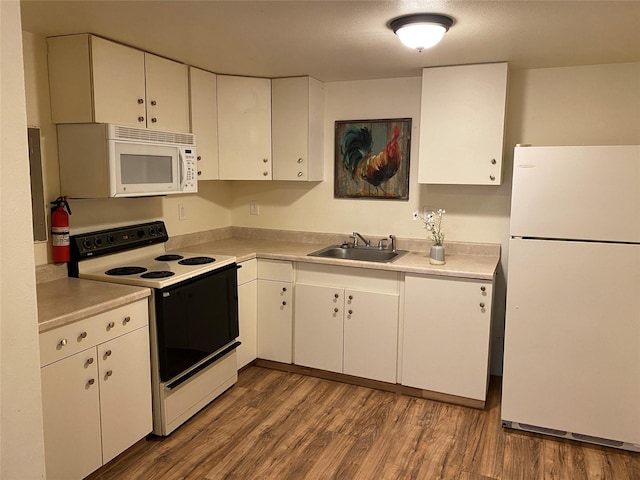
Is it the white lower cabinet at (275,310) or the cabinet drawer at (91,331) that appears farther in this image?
the white lower cabinet at (275,310)

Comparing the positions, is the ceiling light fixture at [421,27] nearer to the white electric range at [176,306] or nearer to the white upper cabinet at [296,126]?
the white upper cabinet at [296,126]

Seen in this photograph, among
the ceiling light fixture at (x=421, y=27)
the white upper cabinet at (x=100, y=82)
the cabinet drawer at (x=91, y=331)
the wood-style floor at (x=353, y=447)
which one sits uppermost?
the ceiling light fixture at (x=421, y=27)

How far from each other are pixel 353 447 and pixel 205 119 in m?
2.33

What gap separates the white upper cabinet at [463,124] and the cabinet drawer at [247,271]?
1310mm

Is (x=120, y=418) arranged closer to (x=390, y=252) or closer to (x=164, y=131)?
(x=164, y=131)

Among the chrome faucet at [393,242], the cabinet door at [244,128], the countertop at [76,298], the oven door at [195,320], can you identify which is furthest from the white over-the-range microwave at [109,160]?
the chrome faucet at [393,242]


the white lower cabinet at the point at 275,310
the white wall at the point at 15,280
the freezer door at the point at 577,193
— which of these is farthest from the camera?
the white lower cabinet at the point at 275,310

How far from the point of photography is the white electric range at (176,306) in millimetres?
2572

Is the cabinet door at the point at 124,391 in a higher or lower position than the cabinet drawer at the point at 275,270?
lower

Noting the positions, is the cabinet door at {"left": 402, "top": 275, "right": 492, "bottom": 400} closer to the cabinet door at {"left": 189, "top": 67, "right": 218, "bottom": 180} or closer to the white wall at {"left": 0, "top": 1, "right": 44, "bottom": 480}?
the cabinet door at {"left": 189, "top": 67, "right": 218, "bottom": 180}

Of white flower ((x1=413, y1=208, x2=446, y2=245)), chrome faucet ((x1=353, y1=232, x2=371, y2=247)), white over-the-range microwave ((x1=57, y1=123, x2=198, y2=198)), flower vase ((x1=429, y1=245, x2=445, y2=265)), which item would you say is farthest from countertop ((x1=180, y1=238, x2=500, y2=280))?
white over-the-range microwave ((x1=57, y1=123, x2=198, y2=198))

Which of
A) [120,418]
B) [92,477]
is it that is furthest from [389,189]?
[92,477]

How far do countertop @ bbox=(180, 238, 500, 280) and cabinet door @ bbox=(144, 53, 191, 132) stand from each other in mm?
944

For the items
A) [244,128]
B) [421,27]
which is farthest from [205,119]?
[421,27]
